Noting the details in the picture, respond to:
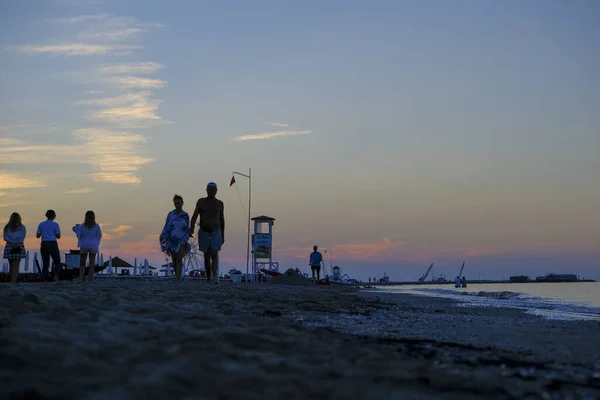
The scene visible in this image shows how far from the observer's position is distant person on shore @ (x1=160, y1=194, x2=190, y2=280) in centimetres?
1251

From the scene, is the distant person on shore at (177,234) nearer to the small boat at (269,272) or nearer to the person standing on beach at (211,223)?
the person standing on beach at (211,223)

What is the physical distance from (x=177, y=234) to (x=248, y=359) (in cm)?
960

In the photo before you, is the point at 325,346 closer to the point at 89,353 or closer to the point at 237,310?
the point at 89,353

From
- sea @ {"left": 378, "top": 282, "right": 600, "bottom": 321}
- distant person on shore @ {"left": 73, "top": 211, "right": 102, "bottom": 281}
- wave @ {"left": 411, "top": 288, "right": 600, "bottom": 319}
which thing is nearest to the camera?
wave @ {"left": 411, "top": 288, "right": 600, "bottom": 319}

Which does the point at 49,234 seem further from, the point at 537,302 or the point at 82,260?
the point at 537,302

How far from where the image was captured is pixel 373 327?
17.7 feet

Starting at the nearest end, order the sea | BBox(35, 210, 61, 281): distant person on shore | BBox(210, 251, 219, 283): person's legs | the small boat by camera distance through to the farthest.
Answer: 1. BBox(210, 251, 219, 283): person's legs
2. the sea
3. BBox(35, 210, 61, 281): distant person on shore
4. the small boat

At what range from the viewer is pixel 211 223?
12180 millimetres

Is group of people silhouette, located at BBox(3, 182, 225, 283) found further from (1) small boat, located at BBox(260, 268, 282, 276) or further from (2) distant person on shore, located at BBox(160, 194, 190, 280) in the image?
(1) small boat, located at BBox(260, 268, 282, 276)

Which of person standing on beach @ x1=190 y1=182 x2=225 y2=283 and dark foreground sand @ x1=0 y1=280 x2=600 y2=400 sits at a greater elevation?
person standing on beach @ x1=190 y1=182 x2=225 y2=283

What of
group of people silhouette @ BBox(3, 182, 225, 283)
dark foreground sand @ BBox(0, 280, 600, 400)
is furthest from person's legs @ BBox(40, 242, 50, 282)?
dark foreground sand @ BBox(0, 280, 600, 400)

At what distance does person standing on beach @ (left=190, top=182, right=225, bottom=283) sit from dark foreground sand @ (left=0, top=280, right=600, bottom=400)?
23.1 feet

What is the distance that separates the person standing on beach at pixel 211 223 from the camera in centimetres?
1223

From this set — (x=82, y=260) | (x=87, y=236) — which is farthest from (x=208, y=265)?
(x=82, y=260)
